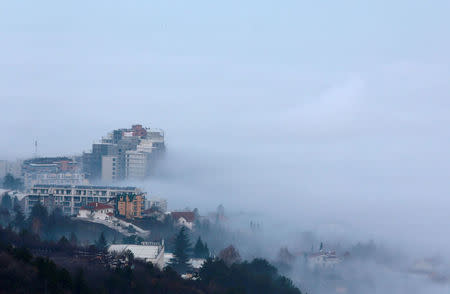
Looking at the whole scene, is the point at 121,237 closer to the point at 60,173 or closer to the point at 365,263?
the point at 365,263

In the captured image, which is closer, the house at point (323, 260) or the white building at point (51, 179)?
the house at point (323, 260)

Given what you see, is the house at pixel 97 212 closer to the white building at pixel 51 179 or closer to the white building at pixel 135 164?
the white building at pixel 51 179

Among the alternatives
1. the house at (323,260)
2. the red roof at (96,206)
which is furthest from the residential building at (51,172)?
the house at (323,260)

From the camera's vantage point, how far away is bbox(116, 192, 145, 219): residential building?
48.2m

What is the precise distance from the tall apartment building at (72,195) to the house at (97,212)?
563 centimetres

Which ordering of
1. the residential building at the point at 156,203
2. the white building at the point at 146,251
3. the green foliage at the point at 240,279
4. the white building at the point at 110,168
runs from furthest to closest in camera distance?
the white building at the point at 110,168 → the residential building at the point at 156,203 → the white building at the point at 146,251 → the green foliage at the point at 240,279

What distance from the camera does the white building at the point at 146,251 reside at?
33287 millimetres

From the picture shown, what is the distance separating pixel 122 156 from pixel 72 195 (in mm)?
18787

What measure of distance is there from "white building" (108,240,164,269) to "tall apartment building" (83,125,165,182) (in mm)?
35192

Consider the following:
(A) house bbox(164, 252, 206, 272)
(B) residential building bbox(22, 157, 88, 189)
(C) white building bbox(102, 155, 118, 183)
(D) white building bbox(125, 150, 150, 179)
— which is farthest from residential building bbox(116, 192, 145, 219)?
(D) white building bbox(125, 150, 150, 179)

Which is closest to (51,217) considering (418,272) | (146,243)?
(146,243)

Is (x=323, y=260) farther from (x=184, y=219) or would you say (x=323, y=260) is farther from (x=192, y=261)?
(x=192, y=261)

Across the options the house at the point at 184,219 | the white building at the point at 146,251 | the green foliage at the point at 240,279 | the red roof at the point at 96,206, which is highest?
the red roof at the point at 96,206

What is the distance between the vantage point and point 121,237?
42250 mm
